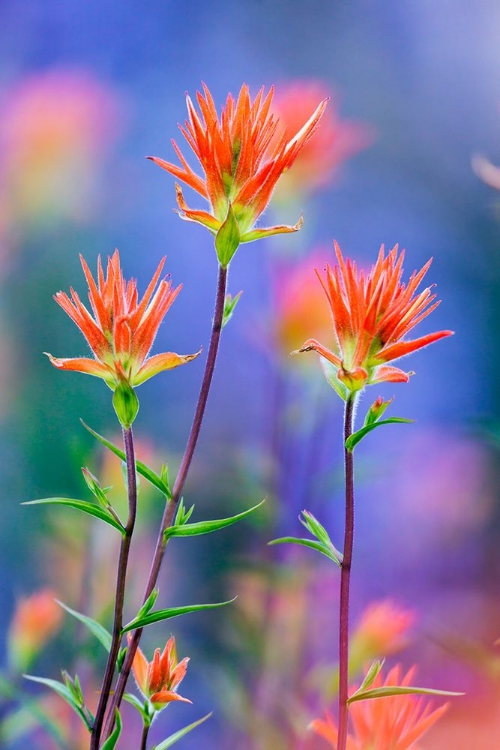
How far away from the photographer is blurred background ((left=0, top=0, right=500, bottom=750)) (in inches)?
→ 27.8

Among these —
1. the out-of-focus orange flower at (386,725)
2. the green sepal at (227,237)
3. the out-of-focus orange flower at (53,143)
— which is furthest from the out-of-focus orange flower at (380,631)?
the out-of-focus orange flower at (53,143)

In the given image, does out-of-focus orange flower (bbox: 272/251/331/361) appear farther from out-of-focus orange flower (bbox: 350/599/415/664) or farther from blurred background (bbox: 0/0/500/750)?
out-of-focus orange flower (bbox: 350/599/415/664)

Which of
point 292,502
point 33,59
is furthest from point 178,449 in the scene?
point 33,59

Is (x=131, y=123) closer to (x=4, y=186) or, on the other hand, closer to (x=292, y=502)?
(x=4, y=186)

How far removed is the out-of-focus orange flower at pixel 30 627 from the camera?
73 cm

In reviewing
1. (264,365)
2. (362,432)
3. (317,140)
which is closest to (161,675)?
(362,432)

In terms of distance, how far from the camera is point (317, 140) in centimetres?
74

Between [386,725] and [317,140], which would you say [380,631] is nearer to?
[386,725]

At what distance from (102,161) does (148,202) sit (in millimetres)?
77

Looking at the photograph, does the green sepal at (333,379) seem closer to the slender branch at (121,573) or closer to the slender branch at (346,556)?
the slender branch at (346,556)

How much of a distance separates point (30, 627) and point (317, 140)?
26.3 inches

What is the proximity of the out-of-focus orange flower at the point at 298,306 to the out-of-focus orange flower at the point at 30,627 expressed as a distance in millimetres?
410

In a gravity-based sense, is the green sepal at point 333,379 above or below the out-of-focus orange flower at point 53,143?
below

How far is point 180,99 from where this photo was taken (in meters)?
0.76
